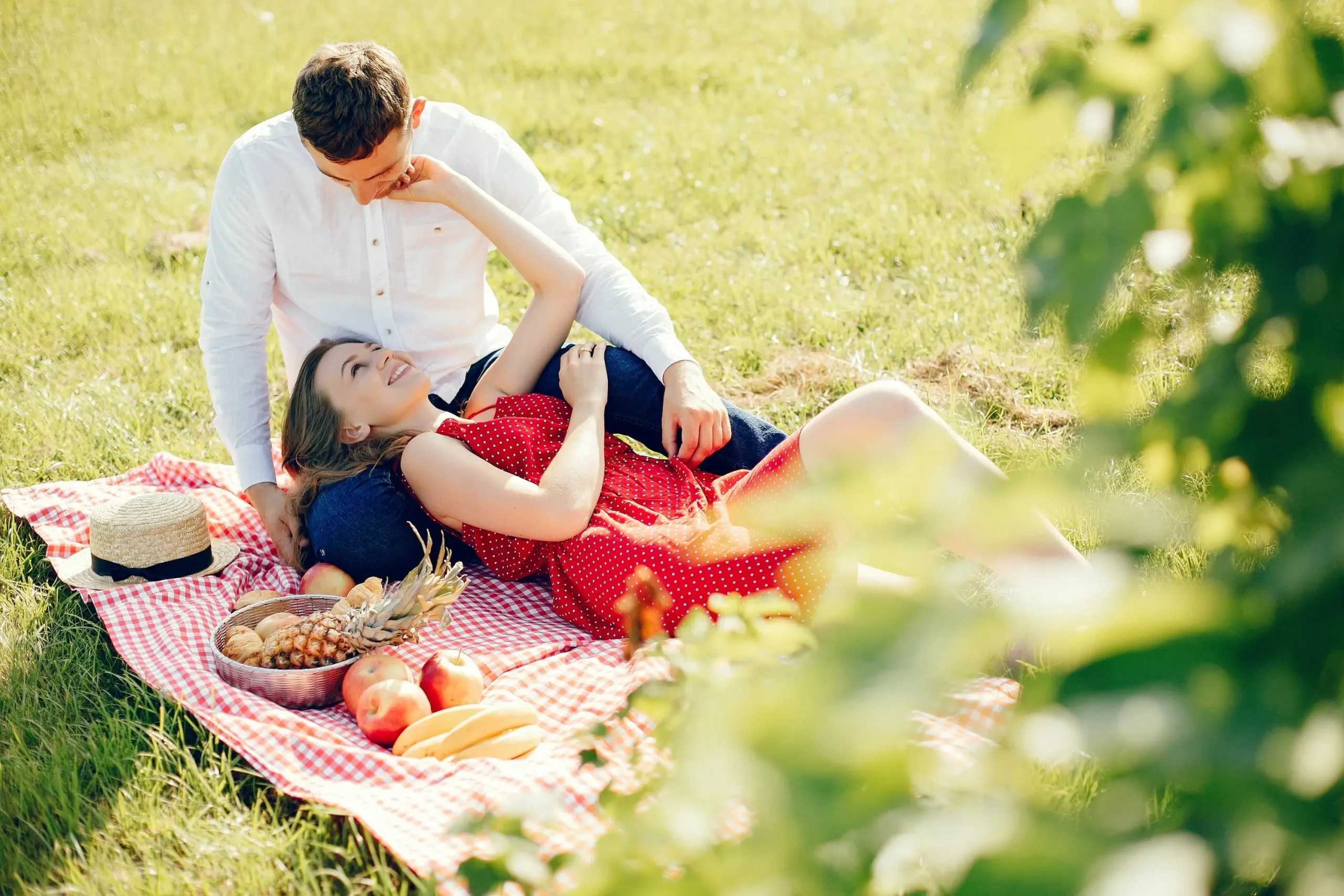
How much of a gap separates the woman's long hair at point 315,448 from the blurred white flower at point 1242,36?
2903 millimetres

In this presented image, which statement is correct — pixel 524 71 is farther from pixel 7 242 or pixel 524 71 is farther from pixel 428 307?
pixel 428 307

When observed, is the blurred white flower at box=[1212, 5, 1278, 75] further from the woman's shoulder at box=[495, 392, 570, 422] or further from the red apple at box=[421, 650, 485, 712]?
the woman's shoulder at box=[495, 392, 570, 422]

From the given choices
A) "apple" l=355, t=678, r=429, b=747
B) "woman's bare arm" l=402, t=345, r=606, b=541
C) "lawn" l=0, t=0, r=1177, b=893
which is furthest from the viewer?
"woman's bare arm" l=402, t=345, r=606, b=541

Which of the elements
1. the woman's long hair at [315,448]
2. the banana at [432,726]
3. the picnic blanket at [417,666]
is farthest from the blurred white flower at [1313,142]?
the woman's long hair at [315,448]

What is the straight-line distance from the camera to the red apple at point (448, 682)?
282 cm

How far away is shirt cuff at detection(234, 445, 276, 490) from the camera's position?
12.3 feet

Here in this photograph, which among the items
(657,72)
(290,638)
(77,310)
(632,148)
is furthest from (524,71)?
(290,638)

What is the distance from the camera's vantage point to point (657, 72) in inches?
370

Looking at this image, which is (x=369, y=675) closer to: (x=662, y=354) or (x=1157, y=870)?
(x=662, y=354)

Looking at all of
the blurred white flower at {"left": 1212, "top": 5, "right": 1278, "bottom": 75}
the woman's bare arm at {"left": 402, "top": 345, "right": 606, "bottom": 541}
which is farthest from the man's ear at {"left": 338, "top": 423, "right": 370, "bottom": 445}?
the blurred white flower at {"left": 1212, "top": 5, "right": 1278, "bottom": 75}

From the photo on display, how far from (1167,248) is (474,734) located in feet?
7.26

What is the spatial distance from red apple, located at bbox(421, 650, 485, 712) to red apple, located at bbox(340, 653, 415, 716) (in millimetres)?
54

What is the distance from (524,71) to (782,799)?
31.5 feet

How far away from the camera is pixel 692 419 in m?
3.51
